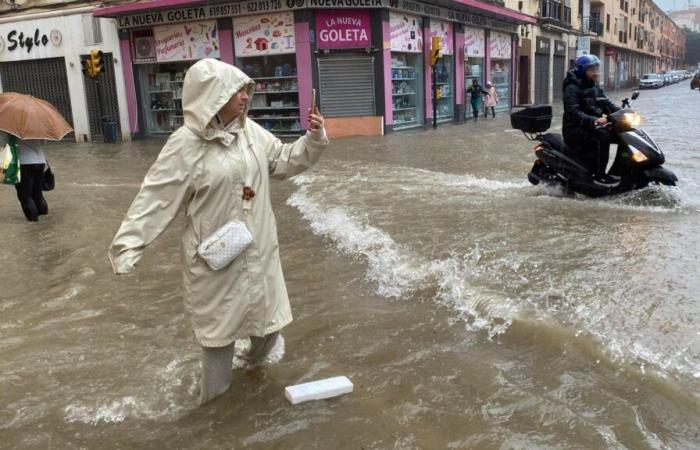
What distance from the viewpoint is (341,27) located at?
18188mm

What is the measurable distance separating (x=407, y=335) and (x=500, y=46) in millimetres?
25772

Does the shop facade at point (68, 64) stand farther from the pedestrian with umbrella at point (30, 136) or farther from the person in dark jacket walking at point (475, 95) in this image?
the pedestrian with umbrella at point (30, 136)

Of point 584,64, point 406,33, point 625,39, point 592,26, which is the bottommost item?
point 584,64

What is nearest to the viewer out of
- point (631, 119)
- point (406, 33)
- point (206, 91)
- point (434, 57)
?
point (206, 91)

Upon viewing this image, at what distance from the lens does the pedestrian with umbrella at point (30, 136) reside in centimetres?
775

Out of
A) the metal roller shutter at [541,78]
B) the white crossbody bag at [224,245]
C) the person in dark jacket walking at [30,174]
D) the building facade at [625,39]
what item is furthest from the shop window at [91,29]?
the building facade at [625,39]

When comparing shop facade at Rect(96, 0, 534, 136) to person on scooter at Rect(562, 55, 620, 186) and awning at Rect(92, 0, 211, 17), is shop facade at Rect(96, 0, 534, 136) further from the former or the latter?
person on scooter at Rect(562, 55, 620, 186)

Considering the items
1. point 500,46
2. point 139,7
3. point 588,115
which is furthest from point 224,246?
point 500,46

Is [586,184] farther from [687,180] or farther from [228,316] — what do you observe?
[228,316]

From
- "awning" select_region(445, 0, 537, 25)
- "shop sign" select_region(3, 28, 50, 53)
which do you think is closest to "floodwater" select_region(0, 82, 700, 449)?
"awning" select_region(445, 0, 537, 25)

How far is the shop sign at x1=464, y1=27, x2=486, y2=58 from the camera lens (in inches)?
953

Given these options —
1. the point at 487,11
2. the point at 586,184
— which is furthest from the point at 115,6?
the point at 586,184

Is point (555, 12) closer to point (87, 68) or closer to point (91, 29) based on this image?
point (91, 29)

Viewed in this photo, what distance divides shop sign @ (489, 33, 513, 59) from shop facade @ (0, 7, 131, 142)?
48.4 ft
